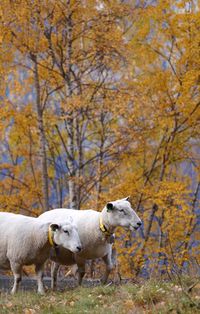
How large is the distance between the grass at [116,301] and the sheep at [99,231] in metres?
2.35

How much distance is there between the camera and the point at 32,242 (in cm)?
1101

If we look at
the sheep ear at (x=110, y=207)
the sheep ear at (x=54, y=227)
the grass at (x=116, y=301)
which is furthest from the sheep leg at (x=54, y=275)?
the grass at (x=116, y=301)

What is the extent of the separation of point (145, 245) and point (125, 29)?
7.90 meters

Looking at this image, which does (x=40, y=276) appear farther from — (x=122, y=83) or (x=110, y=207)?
(x=122, y=83)

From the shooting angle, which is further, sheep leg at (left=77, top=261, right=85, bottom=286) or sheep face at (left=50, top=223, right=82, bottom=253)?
sheep leg at (left=77, top=261, right=85, bottom=286)

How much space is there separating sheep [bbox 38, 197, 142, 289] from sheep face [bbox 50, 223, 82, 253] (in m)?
0.72

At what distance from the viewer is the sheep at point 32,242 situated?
35.9 ft

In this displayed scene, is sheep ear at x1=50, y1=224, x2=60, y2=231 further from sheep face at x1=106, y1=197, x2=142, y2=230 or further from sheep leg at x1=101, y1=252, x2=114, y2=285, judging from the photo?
sheep leg at x1=101, y1=252, x2=114, y2=285

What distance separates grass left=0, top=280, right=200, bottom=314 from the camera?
6.96m

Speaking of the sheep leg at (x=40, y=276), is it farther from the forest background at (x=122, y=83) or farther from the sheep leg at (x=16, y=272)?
the forest background at (x=122, y=83)

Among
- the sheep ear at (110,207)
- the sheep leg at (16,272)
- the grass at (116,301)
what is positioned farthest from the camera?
the sheep ear at (110,207)

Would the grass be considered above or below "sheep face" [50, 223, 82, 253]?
below

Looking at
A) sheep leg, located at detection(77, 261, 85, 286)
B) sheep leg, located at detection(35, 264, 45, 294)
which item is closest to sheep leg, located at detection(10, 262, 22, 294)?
sheep leg, located at detection(35, 264, 45, 294)

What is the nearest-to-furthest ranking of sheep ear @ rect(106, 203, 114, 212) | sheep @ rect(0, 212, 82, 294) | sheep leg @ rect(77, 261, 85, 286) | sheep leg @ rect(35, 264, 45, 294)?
sheep leg @ rect(35, 264, 45, 294), sheep @ rect(0, 212, 82, 294), sheep ear @ rect(106, 203, 114, 212), sheep leg @ rect(77, 261, 85, 286)
